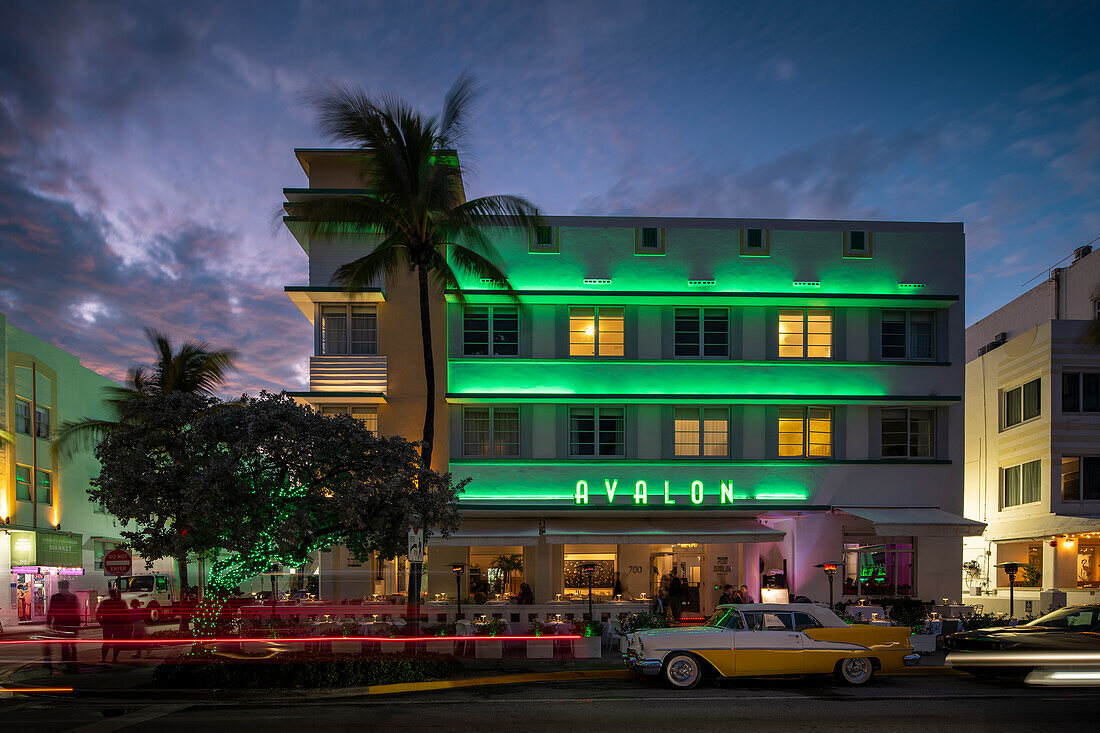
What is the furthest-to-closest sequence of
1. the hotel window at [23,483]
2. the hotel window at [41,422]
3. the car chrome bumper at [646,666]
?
the hotel window at [41,422] < the hotel window at [23,483] < the car chrome bumper at [646,666]

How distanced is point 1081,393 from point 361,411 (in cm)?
2403

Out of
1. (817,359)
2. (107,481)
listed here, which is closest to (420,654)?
(107,481)

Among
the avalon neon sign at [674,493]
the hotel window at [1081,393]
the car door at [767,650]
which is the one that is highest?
the hotel window at [1081,393]

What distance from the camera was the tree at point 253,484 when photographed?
14.8 meters

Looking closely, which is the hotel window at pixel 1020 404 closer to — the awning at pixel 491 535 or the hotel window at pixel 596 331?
the hotel window at pixel 596 331

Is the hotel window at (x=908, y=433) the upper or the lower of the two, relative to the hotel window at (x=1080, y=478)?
upper

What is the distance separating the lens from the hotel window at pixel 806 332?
25.8 metres

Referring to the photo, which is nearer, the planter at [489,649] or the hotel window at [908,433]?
the planter at [489,649]

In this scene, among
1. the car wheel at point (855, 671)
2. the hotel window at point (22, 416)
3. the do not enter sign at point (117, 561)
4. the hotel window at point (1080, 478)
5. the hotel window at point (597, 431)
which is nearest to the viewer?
the car wheel at point (855, 671)

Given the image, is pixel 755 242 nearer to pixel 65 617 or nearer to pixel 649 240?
pixel 649 240

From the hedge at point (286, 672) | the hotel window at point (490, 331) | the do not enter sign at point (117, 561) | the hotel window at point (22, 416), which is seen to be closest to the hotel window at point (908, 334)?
the hotel window at point (490, 331)

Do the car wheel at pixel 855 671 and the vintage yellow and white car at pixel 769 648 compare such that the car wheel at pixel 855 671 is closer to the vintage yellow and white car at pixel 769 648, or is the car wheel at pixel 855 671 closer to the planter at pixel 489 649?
the vintage yellow and white car at pixel 769 648

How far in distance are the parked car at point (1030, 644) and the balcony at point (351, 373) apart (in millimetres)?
16125

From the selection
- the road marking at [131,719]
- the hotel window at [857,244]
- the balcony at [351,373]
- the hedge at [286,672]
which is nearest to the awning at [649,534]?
the balcony at [351,373]
